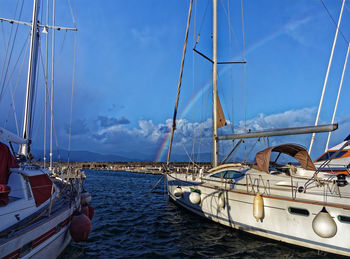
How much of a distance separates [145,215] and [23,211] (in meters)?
8.89

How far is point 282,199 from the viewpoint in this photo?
843 centimetres

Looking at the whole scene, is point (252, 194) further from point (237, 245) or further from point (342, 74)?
point (342, 74)

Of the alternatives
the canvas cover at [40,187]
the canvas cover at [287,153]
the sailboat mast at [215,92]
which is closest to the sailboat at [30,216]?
the canvas cover at [40,187]

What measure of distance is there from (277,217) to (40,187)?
8682 mm

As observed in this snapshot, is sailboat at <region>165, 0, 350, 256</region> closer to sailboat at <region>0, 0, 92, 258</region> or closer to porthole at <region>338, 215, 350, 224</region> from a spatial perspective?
porthole at <region>338, 215, 350, 224</region>

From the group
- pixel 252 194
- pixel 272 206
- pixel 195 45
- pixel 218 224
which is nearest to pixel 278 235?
pixel 272 206

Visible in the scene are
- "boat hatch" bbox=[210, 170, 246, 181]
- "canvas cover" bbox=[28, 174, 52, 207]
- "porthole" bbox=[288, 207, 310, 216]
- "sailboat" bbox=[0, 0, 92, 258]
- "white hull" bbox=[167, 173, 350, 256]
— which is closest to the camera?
"sailboat" bbox=[0, 0, 92, 258]

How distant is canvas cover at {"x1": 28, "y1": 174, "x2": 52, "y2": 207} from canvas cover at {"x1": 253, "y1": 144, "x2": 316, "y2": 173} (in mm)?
8916

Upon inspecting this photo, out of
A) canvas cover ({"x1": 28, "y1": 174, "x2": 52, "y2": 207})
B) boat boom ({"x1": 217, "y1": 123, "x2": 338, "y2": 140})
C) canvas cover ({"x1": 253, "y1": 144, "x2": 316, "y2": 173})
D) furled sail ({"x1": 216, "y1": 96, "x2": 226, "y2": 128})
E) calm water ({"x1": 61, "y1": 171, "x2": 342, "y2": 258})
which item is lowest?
calm water ({"x1": 61, "y1": 171, "x2": 342, "y2": 258})

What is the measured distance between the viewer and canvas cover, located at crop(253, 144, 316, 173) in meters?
10.2

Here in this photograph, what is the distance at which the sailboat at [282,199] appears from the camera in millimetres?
7340

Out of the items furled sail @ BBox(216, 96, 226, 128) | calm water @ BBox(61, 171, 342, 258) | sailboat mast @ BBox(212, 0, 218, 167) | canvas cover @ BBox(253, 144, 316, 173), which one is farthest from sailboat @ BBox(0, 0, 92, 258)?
furled sail @ BBox(216, 96, 226, 128)

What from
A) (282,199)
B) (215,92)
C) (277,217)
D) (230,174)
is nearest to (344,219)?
(282,199)

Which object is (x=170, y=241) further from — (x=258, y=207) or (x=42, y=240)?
(x=42, y=240)
